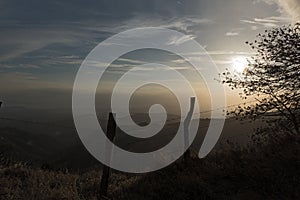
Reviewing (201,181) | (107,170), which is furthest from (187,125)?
(107,170)

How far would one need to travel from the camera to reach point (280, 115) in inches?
482

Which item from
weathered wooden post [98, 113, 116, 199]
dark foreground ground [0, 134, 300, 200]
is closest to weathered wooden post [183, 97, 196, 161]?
dark foreground ground [0, 134, 300, 200]

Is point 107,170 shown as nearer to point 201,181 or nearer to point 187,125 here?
point 201,181

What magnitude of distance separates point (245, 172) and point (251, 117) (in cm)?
414

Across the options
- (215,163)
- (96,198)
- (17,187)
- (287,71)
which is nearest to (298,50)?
(287,71)

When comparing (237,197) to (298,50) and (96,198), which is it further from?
(298,50)

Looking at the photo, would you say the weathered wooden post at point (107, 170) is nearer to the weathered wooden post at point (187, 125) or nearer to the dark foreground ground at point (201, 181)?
the dark foreground ground at point (201, 181)

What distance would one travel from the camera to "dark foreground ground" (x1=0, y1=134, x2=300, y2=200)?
7.93m

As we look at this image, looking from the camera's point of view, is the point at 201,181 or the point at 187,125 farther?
the point at 187,125

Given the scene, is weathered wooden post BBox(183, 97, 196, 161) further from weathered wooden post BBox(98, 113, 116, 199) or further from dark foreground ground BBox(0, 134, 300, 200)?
weathered wooden post BBox(98, 113, 116, 199)

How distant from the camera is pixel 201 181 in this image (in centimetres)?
884

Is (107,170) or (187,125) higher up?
(187,125)

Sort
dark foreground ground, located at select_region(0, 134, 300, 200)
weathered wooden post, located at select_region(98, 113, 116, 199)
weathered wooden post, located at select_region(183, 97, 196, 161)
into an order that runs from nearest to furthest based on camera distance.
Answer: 1. dark foreground ground, located at select_region(0, 134, 300, 200)
2. weathered wooden post, located at select_region(98, 113, 116, 199)
3. weathered wooden post, located at select_region(183, 97, 196, 161)

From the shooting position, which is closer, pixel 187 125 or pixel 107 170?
pixel 107 170
